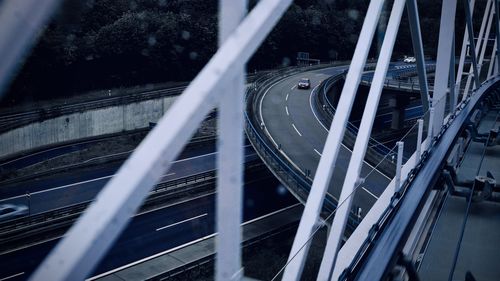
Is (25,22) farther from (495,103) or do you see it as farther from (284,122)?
(284,122)

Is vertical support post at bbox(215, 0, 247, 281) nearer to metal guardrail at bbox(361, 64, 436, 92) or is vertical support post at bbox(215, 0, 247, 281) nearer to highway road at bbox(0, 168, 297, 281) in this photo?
highway road at bbox(0, 168, 297, 281)

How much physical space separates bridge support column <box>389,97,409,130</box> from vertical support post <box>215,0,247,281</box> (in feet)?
74.4

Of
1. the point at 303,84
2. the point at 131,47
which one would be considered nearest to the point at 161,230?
the point at 131,47

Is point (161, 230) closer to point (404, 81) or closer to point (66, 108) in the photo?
point (66, 108)

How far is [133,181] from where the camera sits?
689 millimetres

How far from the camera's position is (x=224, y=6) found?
1.02m

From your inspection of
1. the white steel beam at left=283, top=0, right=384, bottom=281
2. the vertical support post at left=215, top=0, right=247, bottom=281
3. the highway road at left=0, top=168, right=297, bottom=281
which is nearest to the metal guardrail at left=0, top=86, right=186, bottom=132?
the highway road at left=0, top=168, right=297, bottom=281

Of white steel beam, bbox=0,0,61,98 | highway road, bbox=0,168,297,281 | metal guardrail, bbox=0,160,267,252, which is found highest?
white steel beam, bbox=0,0,61,98

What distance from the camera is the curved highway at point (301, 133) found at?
1100cm

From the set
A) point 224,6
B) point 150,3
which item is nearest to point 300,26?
point 150,3

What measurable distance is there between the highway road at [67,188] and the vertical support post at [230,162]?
10.6 meters

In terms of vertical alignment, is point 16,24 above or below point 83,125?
above

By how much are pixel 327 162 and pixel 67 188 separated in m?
11.6

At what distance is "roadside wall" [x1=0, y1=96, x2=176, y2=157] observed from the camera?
12.5 m
